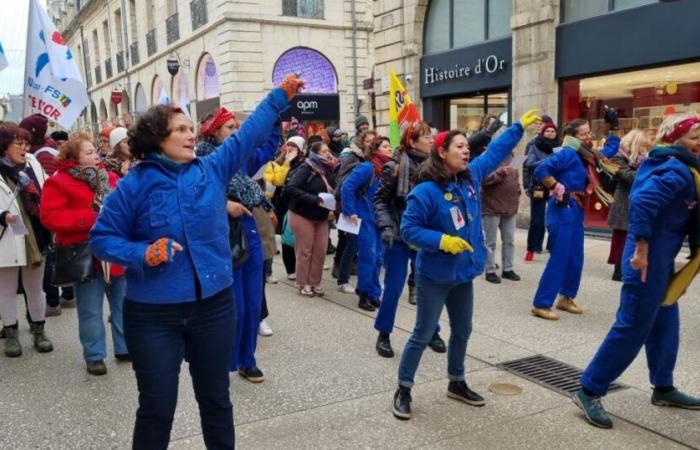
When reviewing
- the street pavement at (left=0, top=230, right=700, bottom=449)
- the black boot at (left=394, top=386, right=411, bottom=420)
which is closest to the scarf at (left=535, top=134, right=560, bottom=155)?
the street pavement at (left=0, top=230, right=700, bottom=449)

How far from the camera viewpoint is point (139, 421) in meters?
2.64

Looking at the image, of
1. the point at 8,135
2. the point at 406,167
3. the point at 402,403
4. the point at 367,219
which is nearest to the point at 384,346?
the point at 402,403

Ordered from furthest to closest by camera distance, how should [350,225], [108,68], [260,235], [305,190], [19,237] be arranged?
[108,68] → [305,190] → [350,225] → [19,237] → [260,235]

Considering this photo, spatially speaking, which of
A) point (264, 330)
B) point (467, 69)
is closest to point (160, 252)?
point (264, 330)

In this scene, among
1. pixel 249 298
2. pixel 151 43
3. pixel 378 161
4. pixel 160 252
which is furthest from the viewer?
pixel 151 43

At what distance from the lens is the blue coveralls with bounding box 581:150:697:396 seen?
3381 millimetres

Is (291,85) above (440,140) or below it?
above

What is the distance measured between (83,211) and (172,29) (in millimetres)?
21860

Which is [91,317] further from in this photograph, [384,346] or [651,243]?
[651,243]

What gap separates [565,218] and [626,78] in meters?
4.88

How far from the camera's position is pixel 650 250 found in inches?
136

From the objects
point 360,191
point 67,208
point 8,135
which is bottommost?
point 360,191

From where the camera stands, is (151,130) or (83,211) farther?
(83,211)

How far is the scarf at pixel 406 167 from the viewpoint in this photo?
491cm
